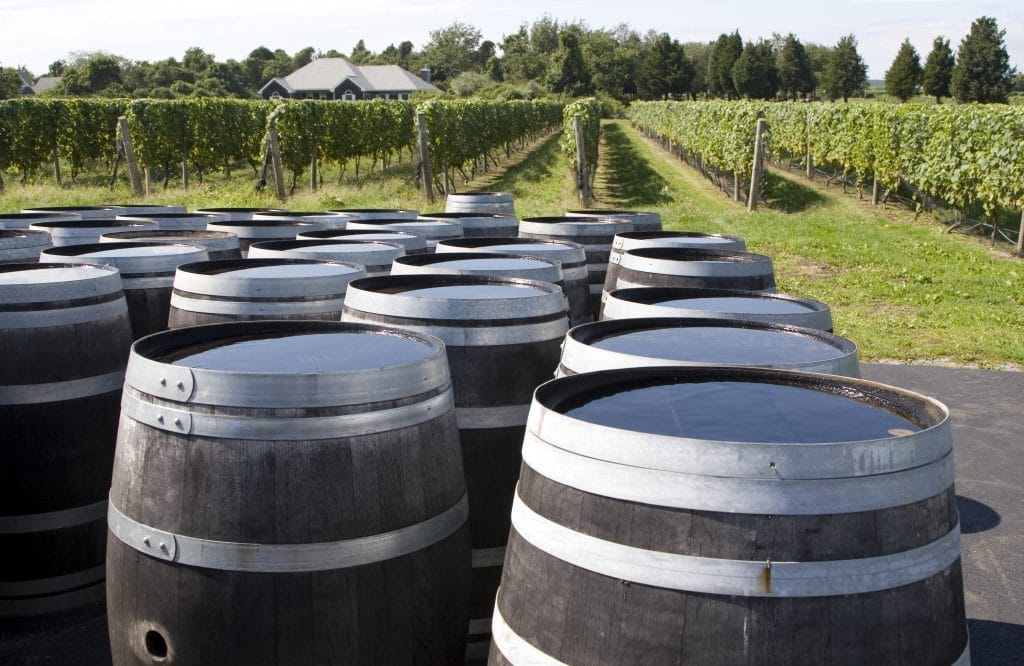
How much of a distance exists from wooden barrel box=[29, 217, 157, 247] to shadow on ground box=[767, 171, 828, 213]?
1940 cm

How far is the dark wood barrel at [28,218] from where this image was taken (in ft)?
23.6

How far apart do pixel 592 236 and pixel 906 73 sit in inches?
3673

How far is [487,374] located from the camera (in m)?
3.29

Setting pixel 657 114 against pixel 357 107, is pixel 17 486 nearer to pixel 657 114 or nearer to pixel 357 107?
pixel 357 107

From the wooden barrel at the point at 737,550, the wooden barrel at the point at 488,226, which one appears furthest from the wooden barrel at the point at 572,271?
the wooden barrel at the point at 737,550

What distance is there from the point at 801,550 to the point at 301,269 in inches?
123

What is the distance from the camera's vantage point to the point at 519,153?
49562 millimetres

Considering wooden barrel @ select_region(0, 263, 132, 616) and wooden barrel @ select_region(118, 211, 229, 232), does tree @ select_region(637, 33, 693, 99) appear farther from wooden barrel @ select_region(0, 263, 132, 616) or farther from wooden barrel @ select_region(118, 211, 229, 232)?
wooden barrel @ select_region(0, 263, 132, 616)

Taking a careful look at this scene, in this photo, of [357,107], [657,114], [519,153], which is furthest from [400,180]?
[657,114]

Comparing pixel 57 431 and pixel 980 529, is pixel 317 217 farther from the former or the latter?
pixel 980 529

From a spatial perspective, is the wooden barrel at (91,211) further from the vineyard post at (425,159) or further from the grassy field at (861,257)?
the vineyard post at (425,159)

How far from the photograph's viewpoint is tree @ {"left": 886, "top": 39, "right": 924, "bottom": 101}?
88625 millimetres

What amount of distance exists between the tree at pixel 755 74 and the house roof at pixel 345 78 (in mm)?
33643

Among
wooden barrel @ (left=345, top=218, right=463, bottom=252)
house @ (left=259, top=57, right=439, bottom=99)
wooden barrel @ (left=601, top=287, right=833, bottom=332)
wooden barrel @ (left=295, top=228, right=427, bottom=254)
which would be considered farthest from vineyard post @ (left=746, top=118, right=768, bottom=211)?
house @ (left=259, top=57, right=439, bottom=99)
